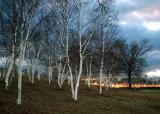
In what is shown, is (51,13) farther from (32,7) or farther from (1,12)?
(32,7)

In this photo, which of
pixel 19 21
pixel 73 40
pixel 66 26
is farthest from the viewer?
pixel 73 40

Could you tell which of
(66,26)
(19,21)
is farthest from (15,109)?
(66,26)

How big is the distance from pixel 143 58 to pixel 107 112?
205 ft

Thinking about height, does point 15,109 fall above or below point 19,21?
below

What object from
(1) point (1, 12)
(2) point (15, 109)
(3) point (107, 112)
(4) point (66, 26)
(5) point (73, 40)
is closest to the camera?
(2) point (15, 109)

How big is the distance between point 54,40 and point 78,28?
15.7m

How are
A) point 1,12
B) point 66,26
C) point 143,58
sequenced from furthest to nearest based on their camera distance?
1. point 143,58
2. point 66,26
3. point 1,12

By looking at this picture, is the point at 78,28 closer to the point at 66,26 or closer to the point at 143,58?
the point at 66,26

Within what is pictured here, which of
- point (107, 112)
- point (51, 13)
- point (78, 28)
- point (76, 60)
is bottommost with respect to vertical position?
point (107, 112)

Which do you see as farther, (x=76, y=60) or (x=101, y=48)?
(x=101, y=48)

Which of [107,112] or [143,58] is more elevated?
[143,58]

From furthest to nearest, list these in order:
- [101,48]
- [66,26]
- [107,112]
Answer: [101,48]
[66,26]
[107,112]

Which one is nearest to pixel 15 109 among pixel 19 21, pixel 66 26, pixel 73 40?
pixel 19 21

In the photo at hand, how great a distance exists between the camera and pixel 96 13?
32000 mm
